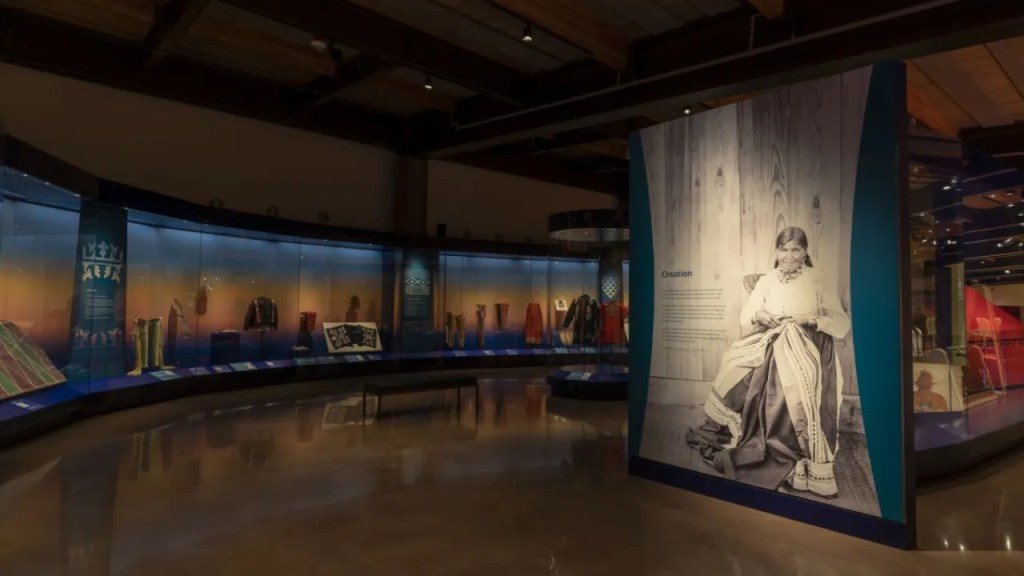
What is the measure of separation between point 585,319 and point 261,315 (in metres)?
5.60

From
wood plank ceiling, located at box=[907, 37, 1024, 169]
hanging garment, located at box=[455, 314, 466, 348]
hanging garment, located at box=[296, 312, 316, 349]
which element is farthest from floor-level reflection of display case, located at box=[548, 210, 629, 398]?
hanging garment, located at box=[296, 312, 316, 349]

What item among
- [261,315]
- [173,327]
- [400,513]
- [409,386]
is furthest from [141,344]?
Answer: [400,513]

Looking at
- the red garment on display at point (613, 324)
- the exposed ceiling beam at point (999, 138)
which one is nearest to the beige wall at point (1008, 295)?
the exposed ceiling beam at point (999, 138)

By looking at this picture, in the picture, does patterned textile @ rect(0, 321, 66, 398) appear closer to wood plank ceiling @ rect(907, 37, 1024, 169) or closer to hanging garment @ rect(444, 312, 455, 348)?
hanging garment @ rect(444, 312, 455, 348)

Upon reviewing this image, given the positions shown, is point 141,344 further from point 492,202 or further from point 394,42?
point 492,202

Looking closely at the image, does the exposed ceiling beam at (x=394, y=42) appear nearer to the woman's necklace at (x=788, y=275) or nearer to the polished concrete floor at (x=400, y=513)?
the polished concrete floor at (x=400, y=513)

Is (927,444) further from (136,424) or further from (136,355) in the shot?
(136,355)

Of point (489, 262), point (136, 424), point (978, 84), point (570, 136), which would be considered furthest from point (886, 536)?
point (489, 262)

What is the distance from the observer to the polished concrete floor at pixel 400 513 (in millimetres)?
3107

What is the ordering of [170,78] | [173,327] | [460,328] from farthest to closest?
1. [460,328]
2. [173,327]
3. [170,78]

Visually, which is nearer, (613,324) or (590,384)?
(590,384)

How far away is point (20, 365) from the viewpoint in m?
5.80

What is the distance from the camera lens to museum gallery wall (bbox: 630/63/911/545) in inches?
137

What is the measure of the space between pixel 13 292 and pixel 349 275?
5.52 metres
